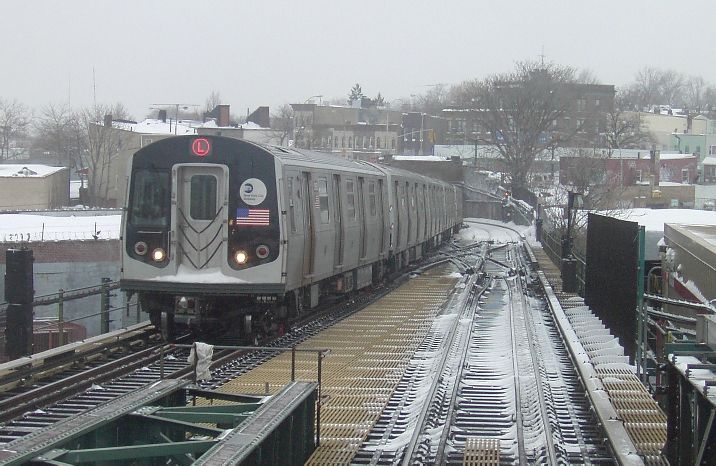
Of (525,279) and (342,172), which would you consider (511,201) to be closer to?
(525,279)

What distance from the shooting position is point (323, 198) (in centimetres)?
1579

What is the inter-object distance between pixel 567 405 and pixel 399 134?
102 metres

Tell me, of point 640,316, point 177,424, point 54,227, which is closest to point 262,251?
point 640,316

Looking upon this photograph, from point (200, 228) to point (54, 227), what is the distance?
24.1 m

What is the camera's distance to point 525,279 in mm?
24922

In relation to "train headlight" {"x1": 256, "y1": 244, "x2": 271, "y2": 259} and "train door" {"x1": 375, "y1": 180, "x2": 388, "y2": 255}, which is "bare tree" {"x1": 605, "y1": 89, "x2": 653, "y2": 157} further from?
"train headlight" {"x1": 256, "y1": 244, "x2": 271, "y2": 259}

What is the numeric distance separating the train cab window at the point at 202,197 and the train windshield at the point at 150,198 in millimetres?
349

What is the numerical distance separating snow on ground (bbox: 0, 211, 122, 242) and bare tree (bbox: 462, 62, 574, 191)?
100 ft

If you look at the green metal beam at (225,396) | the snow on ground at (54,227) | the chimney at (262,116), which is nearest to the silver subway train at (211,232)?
the green metal beam at (225,396)

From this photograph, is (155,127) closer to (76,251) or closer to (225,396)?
(76,251)

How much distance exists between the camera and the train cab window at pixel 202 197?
44.3 feet

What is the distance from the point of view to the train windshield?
1345 cm

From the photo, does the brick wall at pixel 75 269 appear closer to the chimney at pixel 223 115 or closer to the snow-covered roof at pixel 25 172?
the snow-covered roof at pixel 25 172

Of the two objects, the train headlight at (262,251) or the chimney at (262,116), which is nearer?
the train headlight at (262,251)
